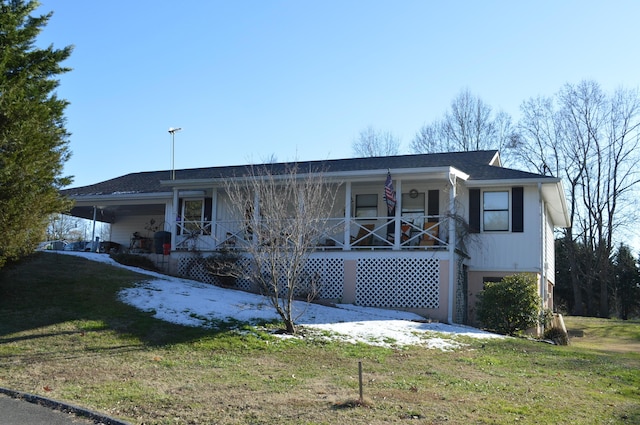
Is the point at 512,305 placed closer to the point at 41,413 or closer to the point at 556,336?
the point at 556,336

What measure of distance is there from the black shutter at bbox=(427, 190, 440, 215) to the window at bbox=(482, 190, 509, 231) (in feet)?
4.49

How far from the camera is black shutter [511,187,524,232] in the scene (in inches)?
723

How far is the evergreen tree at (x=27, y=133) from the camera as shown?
11.4 m

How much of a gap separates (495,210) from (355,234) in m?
4.33

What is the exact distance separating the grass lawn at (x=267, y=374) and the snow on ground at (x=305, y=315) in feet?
1.92

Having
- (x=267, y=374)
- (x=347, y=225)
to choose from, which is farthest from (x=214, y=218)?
(x=267, y=374)

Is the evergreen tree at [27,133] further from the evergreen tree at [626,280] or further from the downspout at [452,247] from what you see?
the evergreen tree at [626,280]

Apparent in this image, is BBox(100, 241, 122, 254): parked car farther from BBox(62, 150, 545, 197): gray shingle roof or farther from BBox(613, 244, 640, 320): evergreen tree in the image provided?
BBox(613, 244, 640, 320): evergreen tree

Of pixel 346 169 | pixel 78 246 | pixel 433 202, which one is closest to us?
pixel 433 202

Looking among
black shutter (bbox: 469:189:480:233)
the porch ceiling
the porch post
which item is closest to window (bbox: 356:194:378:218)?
the porch post

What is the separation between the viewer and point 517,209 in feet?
60.4

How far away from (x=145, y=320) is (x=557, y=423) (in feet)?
27.3

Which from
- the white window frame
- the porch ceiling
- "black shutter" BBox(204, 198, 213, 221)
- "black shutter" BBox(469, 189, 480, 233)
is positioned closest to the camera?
the white window frame

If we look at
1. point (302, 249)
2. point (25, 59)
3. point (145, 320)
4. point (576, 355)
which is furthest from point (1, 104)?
point (576, 355)
